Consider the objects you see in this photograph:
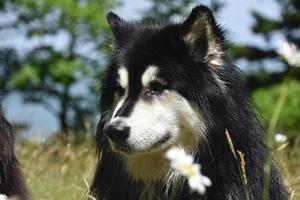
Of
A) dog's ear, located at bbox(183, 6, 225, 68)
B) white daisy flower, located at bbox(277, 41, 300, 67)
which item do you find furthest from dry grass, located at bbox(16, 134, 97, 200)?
white daisy flower, located at bbox(277, 41, 300, 67)

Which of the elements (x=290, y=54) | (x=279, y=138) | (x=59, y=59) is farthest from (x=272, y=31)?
(x=290, y=54)

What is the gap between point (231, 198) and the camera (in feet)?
17.8

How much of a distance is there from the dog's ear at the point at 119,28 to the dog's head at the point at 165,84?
18cm

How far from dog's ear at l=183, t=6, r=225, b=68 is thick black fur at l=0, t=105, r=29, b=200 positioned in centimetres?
152

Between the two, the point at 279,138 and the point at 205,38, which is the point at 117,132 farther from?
→ the point at 279,138

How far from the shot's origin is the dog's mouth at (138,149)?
519 centimetres

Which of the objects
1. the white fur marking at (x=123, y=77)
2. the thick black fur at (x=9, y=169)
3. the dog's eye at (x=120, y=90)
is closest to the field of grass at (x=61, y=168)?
the thick black fur at (x=9, y=169)

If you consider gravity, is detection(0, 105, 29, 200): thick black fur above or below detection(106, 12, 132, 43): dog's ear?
below

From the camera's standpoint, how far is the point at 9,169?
6.08m

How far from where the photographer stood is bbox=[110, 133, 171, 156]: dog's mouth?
5.19 meters

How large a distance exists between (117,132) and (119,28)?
1117 millimetres

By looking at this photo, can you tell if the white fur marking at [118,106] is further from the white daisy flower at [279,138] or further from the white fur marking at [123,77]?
the white daisy flower at [279,138]

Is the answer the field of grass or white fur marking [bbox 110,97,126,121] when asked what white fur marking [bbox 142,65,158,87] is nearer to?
white fur marking [bbox 110,97,126,121]

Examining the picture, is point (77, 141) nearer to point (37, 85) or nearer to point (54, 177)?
point (54, 177)
